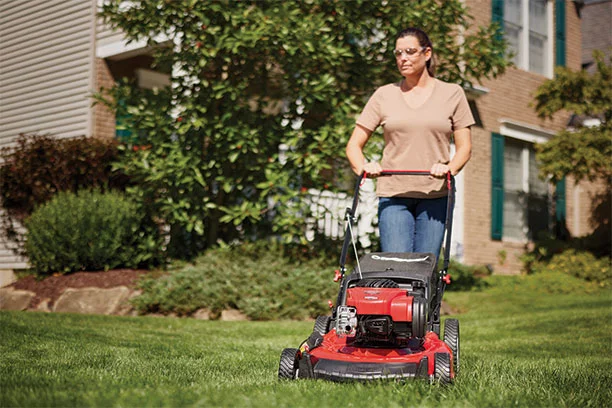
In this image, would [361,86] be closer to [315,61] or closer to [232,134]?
[315,61]

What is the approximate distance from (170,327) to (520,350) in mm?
3125

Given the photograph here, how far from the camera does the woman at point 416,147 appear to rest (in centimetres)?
436

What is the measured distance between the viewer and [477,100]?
1361 cm

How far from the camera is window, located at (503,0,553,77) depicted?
14.5 m

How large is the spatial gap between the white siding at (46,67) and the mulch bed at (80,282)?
3846 millimetres

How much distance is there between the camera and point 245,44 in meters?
8.12

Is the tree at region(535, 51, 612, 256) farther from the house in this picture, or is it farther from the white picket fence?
the white picket fence

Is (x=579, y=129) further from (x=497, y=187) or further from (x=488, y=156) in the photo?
(x=497, y=187)

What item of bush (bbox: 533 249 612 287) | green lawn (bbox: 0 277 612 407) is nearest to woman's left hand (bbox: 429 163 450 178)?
green lawn (bbox: 0 277 612 407)

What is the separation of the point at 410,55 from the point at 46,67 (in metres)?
10.8

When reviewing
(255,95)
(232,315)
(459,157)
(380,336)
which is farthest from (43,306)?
(380,336)

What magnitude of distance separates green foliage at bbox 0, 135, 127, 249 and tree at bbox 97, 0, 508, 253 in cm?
147

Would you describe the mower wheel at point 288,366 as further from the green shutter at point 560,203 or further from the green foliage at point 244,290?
the green shutter at point 560,203

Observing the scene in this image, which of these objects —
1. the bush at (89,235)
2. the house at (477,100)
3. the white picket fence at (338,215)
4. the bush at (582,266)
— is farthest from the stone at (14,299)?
the bush at (582,266)
